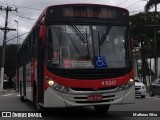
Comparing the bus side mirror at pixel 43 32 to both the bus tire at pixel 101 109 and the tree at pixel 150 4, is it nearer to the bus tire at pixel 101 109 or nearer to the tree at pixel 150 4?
the bus tire at pixel 101 109

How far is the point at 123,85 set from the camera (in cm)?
1305

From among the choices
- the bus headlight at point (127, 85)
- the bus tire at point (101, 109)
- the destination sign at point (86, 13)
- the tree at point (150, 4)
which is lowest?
the bus tire at point (101, 109)

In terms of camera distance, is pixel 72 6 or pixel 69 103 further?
pixel 72 6

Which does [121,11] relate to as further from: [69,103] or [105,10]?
Result: [69,103]

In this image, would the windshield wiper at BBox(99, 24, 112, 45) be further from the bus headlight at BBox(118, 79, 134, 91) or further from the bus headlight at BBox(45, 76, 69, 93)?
the bus headlight at BBox(45, 76, 69, 93)

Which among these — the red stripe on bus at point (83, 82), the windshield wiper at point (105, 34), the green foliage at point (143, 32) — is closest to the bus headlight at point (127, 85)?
the red stripe on bus at point (83, 82)

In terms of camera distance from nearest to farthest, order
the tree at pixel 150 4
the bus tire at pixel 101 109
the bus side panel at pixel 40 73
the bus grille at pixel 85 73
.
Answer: the bus grille at pixel 85 73, the bus side panel at pixel 40 73, the bus tire at pixel 101 109, the tree at pixel 150 4

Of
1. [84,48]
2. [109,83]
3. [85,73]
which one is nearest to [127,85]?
[109,83]

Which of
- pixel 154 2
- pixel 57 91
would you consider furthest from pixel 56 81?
pixel 154 2

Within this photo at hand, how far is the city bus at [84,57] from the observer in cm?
1256

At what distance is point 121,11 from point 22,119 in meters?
4.72

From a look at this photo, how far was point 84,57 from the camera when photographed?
501 inches

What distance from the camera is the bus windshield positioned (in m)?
12.7

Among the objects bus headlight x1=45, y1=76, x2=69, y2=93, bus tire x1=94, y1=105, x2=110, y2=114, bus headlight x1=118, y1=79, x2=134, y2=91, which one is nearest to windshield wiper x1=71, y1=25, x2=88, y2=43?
bus headlight x1=45, y1=76, x2=69, y2=93
